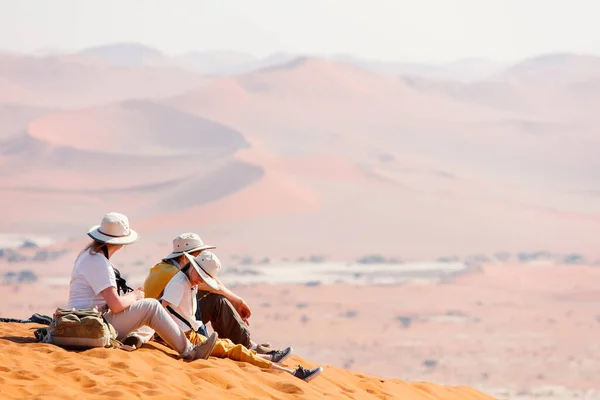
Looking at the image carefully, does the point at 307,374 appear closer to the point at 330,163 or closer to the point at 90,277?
the point at 90,277

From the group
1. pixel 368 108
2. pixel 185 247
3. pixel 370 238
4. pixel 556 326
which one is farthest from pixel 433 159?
pixel 185 247

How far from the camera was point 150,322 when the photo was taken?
34.8 feet

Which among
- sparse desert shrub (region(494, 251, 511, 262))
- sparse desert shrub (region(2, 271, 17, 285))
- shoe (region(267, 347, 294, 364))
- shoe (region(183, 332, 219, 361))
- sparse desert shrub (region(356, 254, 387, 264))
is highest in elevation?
shoe (region(183, 332, 219, 361))

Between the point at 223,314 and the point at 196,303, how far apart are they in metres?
0.38

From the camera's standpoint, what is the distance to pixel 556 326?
52781 mm

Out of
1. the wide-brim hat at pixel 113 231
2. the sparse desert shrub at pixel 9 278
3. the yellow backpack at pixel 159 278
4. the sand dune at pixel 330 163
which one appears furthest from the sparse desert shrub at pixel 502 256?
the wide-brim hat at pixel 113 231

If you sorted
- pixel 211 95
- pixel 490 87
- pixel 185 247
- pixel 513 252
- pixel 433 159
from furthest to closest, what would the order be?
pixel 490 87, pixel 211 95, pixel 433 159, pixel 513 252, pixel 185 247

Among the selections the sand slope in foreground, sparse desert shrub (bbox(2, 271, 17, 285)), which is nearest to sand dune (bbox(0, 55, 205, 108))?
sparse desert shrub (bbox(2, 271, 17, 285))

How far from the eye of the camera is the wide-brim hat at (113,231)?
34.0 ft

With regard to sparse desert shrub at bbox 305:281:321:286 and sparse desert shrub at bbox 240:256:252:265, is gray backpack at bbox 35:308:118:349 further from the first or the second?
sparse desert shrub at bbox 240:256:252:265

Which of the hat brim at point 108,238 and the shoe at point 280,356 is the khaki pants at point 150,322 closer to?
the hat brim at point 108,238

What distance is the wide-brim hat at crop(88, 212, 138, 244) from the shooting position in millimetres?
10375

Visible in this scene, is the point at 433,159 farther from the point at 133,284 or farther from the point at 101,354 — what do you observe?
the point at 101,354

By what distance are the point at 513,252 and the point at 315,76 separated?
2617 inches
